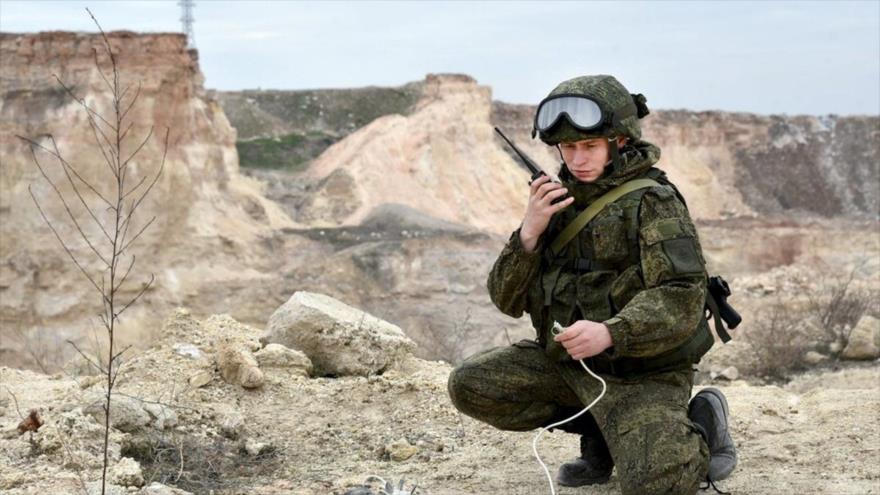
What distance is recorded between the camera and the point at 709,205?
41406 mm

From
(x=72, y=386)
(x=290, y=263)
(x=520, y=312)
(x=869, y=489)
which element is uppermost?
(x=520, y=312)

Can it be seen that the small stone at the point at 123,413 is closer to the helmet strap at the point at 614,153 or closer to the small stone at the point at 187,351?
the small stone at the point at 187,351

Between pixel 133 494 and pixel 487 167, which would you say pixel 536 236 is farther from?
pixel 487 167

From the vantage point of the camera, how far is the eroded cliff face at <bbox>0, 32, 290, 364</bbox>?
19984 mm

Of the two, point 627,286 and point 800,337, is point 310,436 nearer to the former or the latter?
point 627,286

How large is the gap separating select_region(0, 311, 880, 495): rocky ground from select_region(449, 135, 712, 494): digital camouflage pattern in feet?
1.88

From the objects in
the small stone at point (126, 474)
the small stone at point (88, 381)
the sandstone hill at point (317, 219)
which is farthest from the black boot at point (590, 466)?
the sandstone hill at point (317, 219)

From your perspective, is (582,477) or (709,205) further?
(709,205)

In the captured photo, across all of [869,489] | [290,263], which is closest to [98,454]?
[869,489]

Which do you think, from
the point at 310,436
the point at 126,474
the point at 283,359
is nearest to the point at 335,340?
the point at 283,359

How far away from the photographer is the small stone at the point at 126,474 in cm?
481

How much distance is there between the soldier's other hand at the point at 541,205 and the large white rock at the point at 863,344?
6.35 metres

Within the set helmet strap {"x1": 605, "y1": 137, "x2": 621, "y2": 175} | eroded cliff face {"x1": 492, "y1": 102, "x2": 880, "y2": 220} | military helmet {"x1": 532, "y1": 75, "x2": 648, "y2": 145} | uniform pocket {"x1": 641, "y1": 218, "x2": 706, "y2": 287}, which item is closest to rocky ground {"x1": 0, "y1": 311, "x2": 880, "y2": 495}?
uniform pocket {"x1": 641, "y1": 218, "x2": 706, "y2": 287}

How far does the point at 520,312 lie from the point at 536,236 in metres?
0.41
